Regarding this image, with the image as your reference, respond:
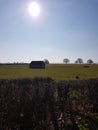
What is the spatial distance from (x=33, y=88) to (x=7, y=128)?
157 cm

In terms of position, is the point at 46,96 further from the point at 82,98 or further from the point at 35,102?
the point at 82,98

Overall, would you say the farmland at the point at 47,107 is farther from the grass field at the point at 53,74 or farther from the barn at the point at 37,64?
the barn at the point at 37,64

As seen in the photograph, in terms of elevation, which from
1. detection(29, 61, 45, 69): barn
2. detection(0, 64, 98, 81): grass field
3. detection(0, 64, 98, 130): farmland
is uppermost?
detection(29, 61, 45, 69): barn

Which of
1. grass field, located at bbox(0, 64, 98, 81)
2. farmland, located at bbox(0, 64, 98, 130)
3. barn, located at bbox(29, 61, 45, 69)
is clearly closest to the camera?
farmland, located at bbox(0, 64, 98, 130)

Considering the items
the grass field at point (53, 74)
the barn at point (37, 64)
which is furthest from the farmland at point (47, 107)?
the barn at point (37, 64)

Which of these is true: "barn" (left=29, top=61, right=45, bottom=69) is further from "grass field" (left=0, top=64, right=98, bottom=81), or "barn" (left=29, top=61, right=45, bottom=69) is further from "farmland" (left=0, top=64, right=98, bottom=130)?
"farmland" (left=0, top=64, right=98, bottom=130)

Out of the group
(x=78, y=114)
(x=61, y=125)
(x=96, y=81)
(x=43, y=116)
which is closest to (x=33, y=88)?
(x=43, y=116)

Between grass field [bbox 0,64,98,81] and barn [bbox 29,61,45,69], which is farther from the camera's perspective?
barn [bbox 29,61,45,69]

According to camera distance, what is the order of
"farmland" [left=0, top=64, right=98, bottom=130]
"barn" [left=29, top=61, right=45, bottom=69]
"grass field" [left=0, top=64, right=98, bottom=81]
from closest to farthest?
"farmland" [left=0, top=64, right=98, bottom=130], "grass field" [left=0, top=64, right=98, bottom=81], "barn" [left=29, top=61, right=45, bottom=69]

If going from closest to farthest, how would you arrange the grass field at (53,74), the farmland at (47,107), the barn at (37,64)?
the farmland at (47,107) < the grass field at (53,74) < the barn at (37,64)

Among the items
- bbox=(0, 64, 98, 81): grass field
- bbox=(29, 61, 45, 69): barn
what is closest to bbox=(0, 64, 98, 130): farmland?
bbox=(0, 64, 98, 81): grass field

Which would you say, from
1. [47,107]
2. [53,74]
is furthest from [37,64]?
[47,107]

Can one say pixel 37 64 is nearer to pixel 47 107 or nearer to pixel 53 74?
pixel 53 74

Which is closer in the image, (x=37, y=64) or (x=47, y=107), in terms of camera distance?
(x=47, y=107)
